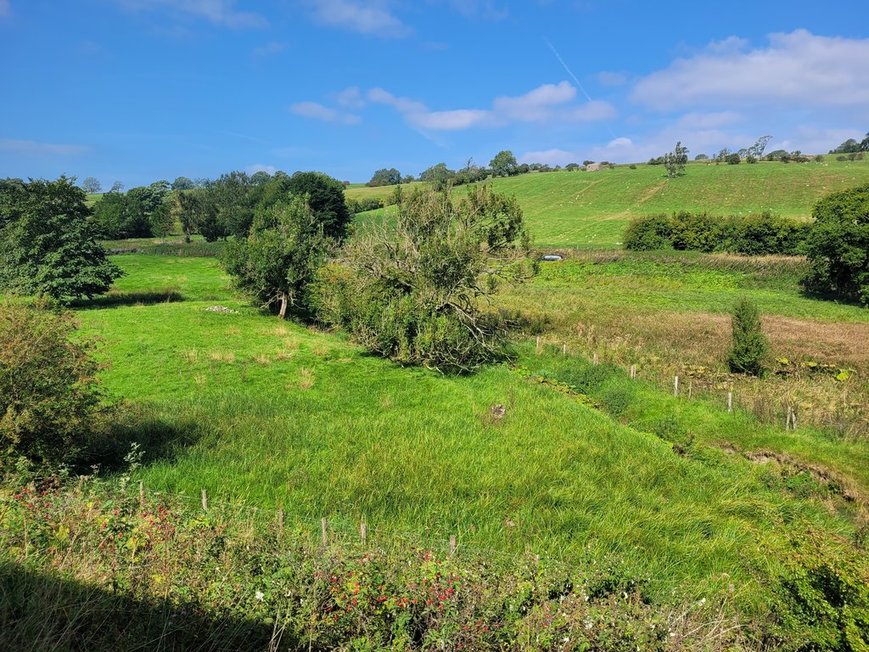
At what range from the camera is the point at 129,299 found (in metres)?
42.3

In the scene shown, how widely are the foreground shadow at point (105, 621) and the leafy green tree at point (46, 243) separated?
3707cm

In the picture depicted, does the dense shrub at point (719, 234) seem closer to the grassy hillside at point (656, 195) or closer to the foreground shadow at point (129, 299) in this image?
the grassy hillside at point (656, 195)

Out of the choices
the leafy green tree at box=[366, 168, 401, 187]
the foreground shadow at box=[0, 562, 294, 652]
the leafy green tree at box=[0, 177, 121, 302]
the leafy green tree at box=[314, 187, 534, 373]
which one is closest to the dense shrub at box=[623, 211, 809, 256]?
the leafy green tree at box=[314, 187, 534, 373]

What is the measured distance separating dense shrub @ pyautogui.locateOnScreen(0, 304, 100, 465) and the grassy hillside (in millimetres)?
66136

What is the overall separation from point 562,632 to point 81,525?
6180 millimetres

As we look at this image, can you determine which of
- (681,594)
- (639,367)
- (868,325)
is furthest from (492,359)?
(868,325)

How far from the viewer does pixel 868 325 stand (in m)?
32.7

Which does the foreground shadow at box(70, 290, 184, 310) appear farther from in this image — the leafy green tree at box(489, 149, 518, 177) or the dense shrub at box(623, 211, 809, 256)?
the leafy green tree at box(489, 149, 518, 177)

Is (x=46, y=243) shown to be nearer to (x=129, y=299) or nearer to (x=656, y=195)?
(x=129, y=299)

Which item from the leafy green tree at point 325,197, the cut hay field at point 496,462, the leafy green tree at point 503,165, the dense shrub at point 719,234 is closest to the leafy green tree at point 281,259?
the cut hay field at point 496,462

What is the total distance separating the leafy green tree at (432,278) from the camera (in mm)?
22531

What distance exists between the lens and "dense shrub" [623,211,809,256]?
55281 mm

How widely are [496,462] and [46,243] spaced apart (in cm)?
3818

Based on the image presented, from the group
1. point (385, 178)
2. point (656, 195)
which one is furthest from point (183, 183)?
point (656, 195)
